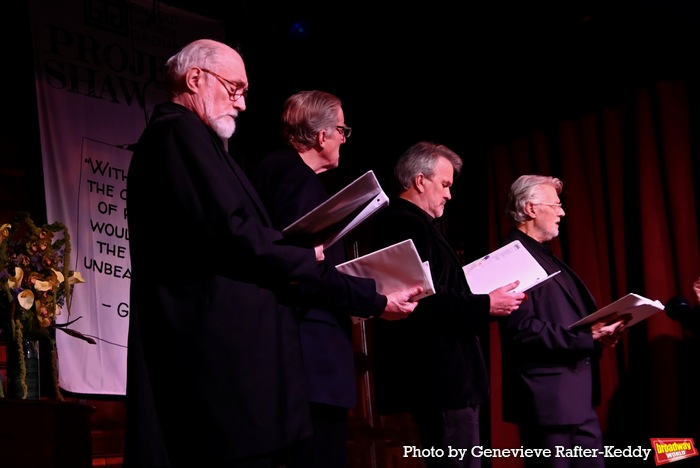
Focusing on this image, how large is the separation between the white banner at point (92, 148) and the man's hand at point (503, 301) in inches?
69.6

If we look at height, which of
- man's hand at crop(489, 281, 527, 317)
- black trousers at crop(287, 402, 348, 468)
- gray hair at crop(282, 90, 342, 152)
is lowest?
black trousers at crop(287, 402, 348, 468)

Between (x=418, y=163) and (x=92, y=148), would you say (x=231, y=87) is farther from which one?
(x=92, y=148)

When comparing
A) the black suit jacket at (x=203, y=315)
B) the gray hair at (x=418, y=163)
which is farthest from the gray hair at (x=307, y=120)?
the black suit jacket at (x=203, y=315)

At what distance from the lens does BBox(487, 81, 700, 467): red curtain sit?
4082 mm

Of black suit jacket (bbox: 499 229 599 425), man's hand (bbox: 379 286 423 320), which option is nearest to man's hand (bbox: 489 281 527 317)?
black suit jacket (bbox: 499 229 599 425)

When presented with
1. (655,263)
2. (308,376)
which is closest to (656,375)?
(655,263)

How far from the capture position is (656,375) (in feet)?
13.3

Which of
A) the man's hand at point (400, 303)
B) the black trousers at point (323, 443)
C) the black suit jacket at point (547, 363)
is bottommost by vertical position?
the black trousers at point (323, 443)

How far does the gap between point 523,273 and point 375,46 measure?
2.02 meters

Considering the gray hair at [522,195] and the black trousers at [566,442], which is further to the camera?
the gray hair at [522,195]

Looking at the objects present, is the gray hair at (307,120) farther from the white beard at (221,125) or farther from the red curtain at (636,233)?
the red curtain at (636,233)

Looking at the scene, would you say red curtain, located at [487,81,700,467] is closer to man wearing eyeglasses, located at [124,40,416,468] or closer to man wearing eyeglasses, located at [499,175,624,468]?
man wearing eyeglasses, located at [499,175,624,468]

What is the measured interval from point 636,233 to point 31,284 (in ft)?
10.1

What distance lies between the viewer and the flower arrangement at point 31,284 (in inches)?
108
